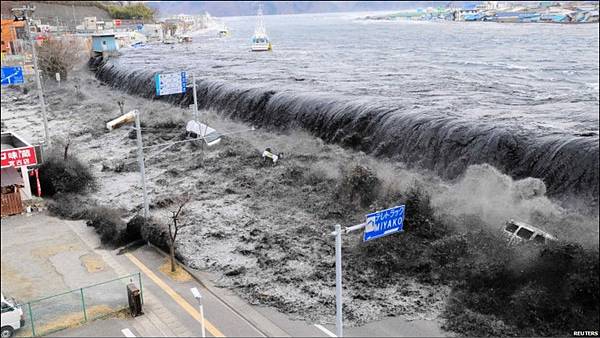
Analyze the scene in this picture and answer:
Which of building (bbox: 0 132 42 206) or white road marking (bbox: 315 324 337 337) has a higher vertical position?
building (bbox: 0 132 42 206)

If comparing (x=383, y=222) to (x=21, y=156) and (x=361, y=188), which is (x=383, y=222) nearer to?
(x=361, y=188)

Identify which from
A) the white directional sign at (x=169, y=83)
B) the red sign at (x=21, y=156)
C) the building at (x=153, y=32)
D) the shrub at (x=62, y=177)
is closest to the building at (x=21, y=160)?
the red sign at (x=21, y=156)

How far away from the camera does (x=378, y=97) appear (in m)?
45.7

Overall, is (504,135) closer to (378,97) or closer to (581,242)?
(581,242)

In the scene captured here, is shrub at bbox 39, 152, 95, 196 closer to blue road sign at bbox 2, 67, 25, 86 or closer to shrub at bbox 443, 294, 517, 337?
blue road sign at bbox 2, 67, 25, 86

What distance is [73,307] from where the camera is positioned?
18.0 m

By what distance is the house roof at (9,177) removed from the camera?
26.1m

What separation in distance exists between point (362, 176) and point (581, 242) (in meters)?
11.0

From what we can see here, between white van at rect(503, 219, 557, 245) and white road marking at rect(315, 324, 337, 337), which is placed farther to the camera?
white van at rect(503, 219, 557, 245)

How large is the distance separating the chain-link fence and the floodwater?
63.8ft

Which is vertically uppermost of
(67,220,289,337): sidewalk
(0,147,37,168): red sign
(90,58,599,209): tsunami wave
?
(0,147,37,168): red sign

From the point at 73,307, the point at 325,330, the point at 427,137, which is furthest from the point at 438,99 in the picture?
the point at 73,307

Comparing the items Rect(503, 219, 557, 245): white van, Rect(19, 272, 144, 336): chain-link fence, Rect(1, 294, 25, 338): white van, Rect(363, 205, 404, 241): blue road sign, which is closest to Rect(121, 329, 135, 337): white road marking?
Rect(19, 272, 144, 336): chain-link fence

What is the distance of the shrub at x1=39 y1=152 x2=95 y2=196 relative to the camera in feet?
104
